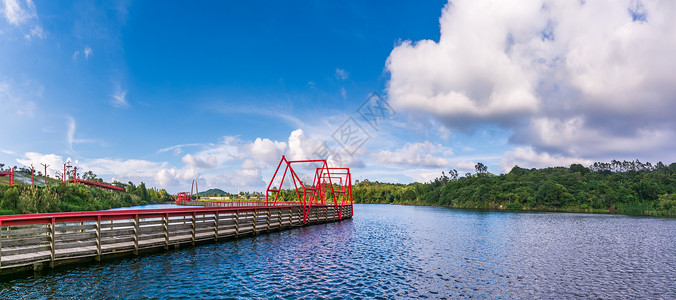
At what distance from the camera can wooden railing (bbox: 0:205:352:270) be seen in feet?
52.6

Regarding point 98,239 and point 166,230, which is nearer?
point 98,239

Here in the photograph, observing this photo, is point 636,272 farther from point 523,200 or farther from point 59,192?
point 523,200

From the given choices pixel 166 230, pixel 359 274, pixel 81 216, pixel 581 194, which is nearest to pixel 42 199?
pixel 166 230

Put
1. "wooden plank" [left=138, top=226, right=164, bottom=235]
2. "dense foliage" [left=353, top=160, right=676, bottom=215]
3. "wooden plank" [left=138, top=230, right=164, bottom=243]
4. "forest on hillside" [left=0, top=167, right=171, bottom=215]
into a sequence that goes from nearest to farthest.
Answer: "wooden plank" [left=138, top=230, right=164, bottom=243], "wooden plank" [left=138, top=226, right=164, bottom=235], "forest on hillside" [left=0, top=167, right=171, bottom=215], "dense foliage" [left=353, top=160, right=676, bottom=215]

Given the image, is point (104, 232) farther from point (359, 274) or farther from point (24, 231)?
point (359, 274)

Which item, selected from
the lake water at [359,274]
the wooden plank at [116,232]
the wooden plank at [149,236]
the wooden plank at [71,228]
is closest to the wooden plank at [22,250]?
the wooden plank at [71,228]

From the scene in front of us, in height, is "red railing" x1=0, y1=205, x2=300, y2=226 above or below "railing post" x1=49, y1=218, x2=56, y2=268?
above

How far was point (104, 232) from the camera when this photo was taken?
1956cm

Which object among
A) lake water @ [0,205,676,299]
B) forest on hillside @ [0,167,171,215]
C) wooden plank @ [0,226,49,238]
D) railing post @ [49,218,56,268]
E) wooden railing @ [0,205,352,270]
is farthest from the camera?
forest on hillside @ [0,167,171,215]

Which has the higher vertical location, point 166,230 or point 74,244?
point 74,244

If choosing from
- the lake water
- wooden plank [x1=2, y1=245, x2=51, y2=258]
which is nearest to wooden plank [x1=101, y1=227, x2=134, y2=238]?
the lake water

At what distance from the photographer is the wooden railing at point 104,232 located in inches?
631

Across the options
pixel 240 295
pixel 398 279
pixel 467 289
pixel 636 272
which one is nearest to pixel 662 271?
pixel 636 272

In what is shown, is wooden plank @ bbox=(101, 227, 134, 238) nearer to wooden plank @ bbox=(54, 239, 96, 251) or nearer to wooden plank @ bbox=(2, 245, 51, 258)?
wooden plank @ bbox=(54, 239, 96, 251)
